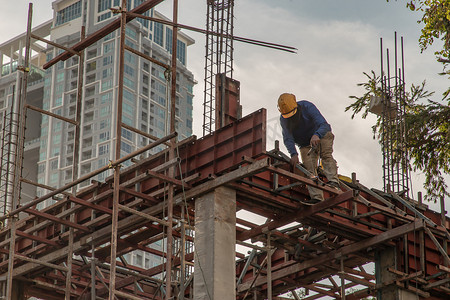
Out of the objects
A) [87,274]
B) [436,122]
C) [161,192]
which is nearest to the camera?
[161,192]

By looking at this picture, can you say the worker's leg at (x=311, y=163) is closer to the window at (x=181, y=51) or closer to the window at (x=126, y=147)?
the window at (x=126, y=147)

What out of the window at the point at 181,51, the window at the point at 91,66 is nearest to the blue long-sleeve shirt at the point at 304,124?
the window at the point at 91,66

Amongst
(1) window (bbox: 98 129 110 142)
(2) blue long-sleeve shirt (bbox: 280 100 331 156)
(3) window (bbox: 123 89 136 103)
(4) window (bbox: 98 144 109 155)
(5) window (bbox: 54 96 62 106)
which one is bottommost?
(2) blue long-sleeve shirt (bbox: 280 100 331 156)

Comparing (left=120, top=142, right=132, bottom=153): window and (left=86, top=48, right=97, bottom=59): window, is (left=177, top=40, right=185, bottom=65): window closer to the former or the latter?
(left=86, top=48, right=97, bottom=59): window

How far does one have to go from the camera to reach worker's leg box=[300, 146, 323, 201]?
21.2 m

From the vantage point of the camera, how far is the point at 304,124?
2148 centimetres

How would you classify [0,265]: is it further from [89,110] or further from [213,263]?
[89,110]

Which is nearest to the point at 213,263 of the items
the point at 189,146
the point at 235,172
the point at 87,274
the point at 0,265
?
the point at 235,172

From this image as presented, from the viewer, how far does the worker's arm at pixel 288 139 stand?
819 inches

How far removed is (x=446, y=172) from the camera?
989 inches

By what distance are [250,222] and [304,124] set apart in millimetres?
3423

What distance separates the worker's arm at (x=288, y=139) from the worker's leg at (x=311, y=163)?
678mm

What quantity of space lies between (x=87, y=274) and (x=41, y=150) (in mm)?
109841

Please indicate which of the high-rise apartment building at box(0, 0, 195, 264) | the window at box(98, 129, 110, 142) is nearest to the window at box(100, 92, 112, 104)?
the high-rise apartment building at box(0, 0, 195, 264)
